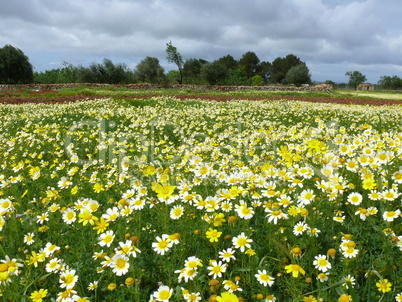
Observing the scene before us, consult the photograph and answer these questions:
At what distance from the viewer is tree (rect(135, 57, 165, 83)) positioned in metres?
66.5

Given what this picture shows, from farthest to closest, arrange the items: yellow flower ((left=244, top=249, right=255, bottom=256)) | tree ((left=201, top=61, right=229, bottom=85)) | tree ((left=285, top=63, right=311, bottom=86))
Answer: tree ((left=285, top=63, right=311, bottom=86)), tree ((left=201, top=61, right=229, bottom=85)), yellow flower ((left=244, top=249, right=255, bottom=256))

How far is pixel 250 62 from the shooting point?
110m

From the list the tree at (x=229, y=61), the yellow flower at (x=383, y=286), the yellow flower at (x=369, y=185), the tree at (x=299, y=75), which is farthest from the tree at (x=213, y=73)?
the yellow flower at (x=383, y=286)

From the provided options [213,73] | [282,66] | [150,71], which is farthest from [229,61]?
[213,73]

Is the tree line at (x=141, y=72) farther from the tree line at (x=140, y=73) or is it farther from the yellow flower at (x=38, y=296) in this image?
the yellow flower at (x=38, y=296)

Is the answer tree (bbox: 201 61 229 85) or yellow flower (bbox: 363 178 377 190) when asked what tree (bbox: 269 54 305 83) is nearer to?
tree (bbox: 201 61 229 85)

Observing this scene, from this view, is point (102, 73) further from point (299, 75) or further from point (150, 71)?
point (299, 75)

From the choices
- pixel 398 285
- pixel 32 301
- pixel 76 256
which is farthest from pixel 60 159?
pixel 398 285

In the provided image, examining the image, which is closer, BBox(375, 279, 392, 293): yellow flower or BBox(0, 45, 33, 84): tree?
BBox(375, 279, 392, 293): yellow flower

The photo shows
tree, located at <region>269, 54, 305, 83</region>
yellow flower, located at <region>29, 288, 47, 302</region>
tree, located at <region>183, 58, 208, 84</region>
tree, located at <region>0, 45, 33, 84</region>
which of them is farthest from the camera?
tree, located at <region>269, 54, 305, 83</region>

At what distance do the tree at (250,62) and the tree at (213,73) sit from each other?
50.4 metres

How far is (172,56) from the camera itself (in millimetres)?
59875

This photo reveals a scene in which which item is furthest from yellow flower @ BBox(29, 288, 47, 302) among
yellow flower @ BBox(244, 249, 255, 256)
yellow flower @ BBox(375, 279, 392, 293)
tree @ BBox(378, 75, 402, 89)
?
tree @ BBox(378, 75, 402, 89)

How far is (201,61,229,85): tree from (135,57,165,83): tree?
11.6 metres
